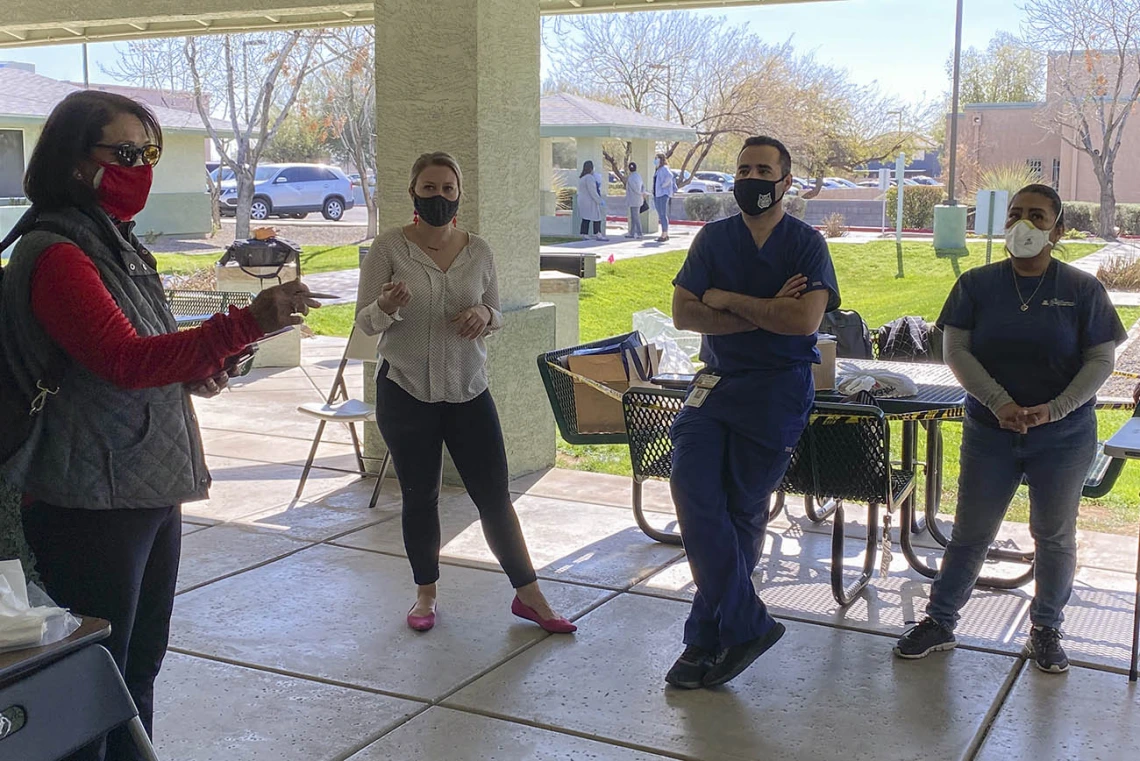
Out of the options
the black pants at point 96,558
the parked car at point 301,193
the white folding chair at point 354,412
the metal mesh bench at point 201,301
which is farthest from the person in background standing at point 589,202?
the black pants at point 96,558

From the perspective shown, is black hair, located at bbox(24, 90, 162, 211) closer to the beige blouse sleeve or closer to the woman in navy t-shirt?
the beige blouse sleeve

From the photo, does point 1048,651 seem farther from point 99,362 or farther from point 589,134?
point 589,134

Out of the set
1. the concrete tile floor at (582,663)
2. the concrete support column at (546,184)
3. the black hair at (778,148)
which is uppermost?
the concrete support column at (546,184)

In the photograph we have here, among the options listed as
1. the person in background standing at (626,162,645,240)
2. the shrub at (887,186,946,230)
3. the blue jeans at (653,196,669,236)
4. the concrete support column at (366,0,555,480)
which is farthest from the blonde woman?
the shrub at (887,186,946,230)

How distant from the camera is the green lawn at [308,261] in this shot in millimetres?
20359

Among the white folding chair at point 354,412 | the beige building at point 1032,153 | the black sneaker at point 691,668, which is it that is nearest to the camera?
the black sneaker at point 691,668

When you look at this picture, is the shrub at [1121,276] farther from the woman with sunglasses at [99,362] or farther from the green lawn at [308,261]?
the woman with sunglasses at [99,362]

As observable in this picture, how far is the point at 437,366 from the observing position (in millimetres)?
4664

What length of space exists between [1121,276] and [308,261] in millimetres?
13900

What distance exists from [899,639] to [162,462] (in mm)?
3060

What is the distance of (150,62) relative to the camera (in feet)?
97.6

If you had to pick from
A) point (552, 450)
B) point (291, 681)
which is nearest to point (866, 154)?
point (552, 450)

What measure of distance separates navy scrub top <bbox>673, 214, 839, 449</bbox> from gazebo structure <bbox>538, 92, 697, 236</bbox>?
22.7 m

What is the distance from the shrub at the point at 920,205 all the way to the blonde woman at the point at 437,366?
2679 cm
